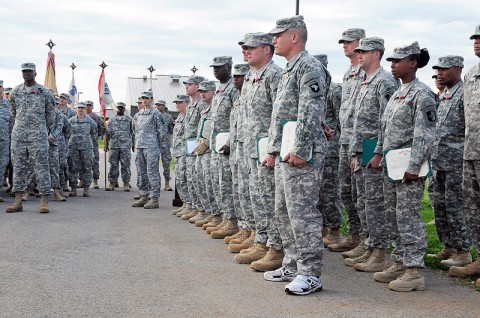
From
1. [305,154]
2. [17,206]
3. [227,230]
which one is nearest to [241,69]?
[227,230]

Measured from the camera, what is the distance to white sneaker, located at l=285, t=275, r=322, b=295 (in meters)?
5.59

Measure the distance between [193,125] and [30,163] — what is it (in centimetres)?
303

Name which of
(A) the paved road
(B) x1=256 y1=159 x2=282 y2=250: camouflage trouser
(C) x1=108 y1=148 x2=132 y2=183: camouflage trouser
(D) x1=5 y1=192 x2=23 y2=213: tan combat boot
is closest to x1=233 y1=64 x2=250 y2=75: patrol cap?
(B) x1=256 y1=159 x2=282 y2=250: camouflage trouser

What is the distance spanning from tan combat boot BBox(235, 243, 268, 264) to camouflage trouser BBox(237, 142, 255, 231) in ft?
2.73

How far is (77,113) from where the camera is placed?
653 inches

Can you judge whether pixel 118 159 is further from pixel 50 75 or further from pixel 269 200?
pixel 269 200

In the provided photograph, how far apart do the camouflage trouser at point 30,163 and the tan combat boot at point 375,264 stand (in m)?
6.68

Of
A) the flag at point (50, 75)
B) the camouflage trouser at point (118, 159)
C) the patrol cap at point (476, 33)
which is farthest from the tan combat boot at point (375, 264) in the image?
the flag at point (50, 75)

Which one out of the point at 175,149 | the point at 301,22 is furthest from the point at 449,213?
the point at 175,149

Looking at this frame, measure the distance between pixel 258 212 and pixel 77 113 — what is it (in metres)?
10.4

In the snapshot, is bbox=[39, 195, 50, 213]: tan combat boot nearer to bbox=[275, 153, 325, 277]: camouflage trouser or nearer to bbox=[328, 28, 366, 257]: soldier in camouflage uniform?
bbox=[328, 28, 366, 257]: soldier in camouflage uniform

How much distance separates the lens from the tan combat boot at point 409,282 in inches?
232

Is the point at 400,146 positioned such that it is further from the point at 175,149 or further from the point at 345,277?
the point at 175,149

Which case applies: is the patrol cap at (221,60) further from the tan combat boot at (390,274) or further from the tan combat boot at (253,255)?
the tan combat boot at (390,274)
